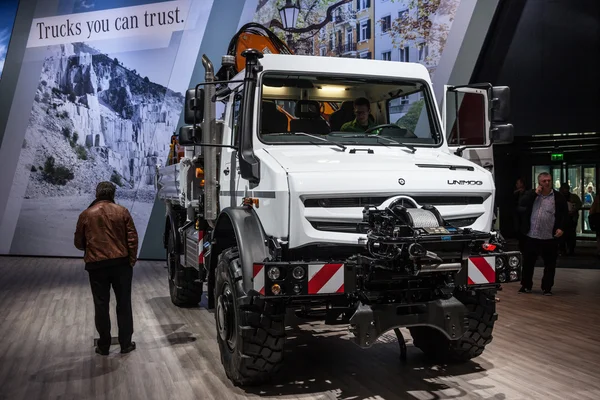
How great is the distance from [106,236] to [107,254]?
16 cm

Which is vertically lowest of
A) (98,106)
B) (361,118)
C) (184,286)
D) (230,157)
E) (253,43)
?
(184,286)

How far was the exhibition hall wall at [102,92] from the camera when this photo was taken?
1209 cm

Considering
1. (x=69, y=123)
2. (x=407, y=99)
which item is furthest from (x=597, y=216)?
(x=69, y=123)

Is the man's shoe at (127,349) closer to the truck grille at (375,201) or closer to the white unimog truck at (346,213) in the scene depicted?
the white unimog truck at (346,213)

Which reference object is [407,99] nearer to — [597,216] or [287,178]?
[287,178]

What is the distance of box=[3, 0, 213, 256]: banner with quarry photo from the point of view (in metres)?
12.4

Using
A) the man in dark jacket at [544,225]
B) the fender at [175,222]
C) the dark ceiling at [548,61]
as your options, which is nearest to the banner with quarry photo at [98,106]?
the fender at [175,222]

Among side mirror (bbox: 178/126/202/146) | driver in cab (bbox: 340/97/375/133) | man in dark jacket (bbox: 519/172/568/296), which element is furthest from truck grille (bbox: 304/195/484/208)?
man in dark jacket (bbox: 519/172/568/296)

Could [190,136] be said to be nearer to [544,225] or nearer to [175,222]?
[175,222]

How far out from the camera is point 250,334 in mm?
4059

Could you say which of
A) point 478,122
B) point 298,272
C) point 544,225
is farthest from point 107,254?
point 544,225

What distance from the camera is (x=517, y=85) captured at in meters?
11.1

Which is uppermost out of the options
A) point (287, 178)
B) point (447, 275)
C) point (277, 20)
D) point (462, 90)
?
point (277, 20)

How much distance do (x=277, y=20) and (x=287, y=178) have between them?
8556mm
